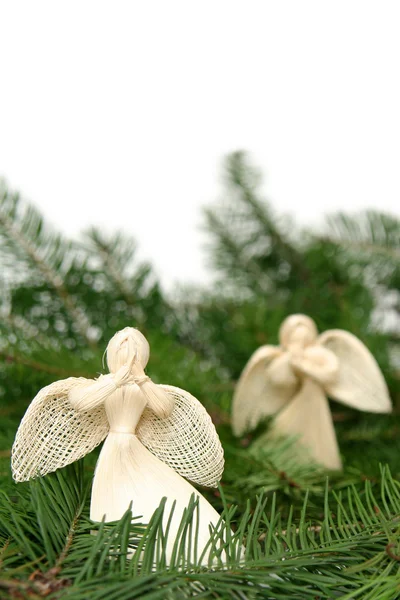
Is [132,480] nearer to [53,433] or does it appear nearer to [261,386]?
[53,433]

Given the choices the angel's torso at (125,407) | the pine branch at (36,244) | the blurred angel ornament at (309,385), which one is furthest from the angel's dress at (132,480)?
the pine branch at (36,244)

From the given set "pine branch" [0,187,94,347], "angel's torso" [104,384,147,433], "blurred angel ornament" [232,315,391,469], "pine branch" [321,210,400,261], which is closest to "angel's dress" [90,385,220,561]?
"angel's torso" [104,384,147,433]

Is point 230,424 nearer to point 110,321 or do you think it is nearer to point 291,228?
point 110,321

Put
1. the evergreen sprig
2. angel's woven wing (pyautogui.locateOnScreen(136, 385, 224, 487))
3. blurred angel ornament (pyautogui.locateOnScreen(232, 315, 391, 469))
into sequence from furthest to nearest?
blurred angel ornament (pyautogui.locateOnScreen(232, 315, 391, 469)), angel's woven wing (pyautogui.locateOnScreen(136, 385, 224, 487)), the evergreen sprig

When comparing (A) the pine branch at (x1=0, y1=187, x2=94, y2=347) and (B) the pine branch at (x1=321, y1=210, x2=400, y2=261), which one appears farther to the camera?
(B) the pine branch at (x1=321, y1=210, x2=400, y2=261)

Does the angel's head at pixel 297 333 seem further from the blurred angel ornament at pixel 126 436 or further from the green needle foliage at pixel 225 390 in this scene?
the blurred angel ornament at pixel 126 436

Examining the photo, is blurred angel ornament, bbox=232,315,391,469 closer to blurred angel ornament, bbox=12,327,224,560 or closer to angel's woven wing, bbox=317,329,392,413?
angel's woven wing, bbox=317,329,392,413
